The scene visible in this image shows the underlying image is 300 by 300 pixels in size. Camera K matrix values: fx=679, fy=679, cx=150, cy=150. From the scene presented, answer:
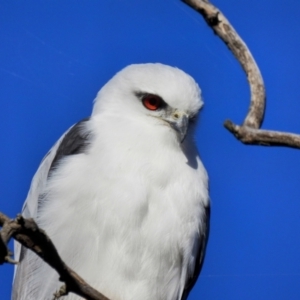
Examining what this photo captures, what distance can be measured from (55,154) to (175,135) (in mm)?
902

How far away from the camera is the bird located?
458 centimetres

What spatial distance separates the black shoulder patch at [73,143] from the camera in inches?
192

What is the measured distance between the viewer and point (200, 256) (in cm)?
520

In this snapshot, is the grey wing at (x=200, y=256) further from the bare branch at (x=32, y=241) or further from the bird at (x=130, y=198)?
the bare branch at (x=32, y=241)

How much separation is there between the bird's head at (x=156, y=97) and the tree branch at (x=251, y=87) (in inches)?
91.3

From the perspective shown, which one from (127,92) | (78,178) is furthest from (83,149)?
(127,92)

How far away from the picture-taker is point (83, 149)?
191 inches

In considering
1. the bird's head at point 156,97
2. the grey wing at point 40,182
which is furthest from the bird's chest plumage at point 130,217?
the bird's head at point 156,97

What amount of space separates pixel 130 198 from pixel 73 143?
0.67 meters

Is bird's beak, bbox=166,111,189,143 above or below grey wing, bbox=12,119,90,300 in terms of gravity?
above

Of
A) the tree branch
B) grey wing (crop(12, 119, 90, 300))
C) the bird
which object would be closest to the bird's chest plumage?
the bird

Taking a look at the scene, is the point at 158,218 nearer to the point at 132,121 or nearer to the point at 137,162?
the point at 137,162

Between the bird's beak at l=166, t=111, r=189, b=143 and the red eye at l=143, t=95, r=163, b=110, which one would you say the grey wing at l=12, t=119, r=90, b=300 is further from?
the bird's beak at l=166, t=111, r=189, b=143

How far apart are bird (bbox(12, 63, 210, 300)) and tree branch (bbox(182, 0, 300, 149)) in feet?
6.82
